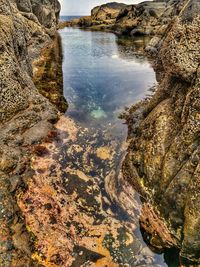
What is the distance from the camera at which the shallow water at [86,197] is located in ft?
36.2

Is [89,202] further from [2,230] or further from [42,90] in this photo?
[42,90]

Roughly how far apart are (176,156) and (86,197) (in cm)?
499

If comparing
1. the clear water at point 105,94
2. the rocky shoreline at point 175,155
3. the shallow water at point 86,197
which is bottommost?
the shallow water at point 86,197

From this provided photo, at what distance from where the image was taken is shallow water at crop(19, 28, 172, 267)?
11023mm

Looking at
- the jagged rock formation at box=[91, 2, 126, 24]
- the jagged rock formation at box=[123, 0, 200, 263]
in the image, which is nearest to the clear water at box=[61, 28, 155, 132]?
the jagged rock formation at box=[123, 0, 200, 263]

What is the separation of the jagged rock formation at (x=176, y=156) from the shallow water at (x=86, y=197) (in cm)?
84

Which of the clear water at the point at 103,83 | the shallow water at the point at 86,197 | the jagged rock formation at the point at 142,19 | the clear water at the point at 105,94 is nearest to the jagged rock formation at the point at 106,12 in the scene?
the jagged rock formation at the point at 142,19

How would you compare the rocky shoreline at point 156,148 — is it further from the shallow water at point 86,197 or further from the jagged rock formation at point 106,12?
the jagged rock formation at point 106,12

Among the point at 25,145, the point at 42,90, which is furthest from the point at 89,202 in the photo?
the point at 42,90

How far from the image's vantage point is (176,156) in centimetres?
1209

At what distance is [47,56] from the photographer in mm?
44969

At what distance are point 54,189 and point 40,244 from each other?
3512 millimetres

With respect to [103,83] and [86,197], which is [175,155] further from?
[103,83]

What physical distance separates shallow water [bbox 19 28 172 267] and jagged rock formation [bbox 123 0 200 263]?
2.76 feet
